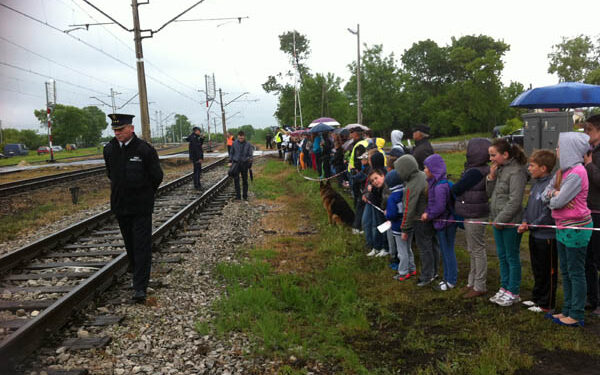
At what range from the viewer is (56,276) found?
5969 millimetres

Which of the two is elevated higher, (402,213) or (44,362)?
(402,213)

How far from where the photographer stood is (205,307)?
510 cm

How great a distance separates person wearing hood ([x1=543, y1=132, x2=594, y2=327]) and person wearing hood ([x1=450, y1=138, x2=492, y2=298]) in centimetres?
80

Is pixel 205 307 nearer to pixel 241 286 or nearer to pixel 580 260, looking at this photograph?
pixel 241 286

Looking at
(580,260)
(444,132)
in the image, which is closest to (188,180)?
(580,260)

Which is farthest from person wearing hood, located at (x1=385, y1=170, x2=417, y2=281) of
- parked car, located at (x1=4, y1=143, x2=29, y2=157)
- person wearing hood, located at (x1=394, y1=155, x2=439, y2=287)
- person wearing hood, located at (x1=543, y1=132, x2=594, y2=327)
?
parked car, located at (x1=4, y1=143, x2=29, y2=157)

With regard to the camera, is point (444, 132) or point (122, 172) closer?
point (122, 172)

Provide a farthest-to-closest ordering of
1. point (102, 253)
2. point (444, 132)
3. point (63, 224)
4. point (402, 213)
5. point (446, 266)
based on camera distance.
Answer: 1. point (444, 132)
2. point (63, 224)
3. point (102, 253)
4. point (402, 213)
5. point (446, 266)

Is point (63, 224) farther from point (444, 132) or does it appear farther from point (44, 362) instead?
point (444, 132)

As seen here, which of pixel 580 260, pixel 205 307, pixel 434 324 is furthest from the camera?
pixel 205 307

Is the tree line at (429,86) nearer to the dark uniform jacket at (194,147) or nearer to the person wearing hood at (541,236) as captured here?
the dark uniform jacket at (194,147)

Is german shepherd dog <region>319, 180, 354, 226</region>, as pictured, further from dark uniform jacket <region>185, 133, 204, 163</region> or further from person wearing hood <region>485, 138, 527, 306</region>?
dark uniform jacket <region>185, 133, 204, 163</region>

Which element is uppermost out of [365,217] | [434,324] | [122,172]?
[122,172]

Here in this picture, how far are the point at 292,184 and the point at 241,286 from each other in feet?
34.9
